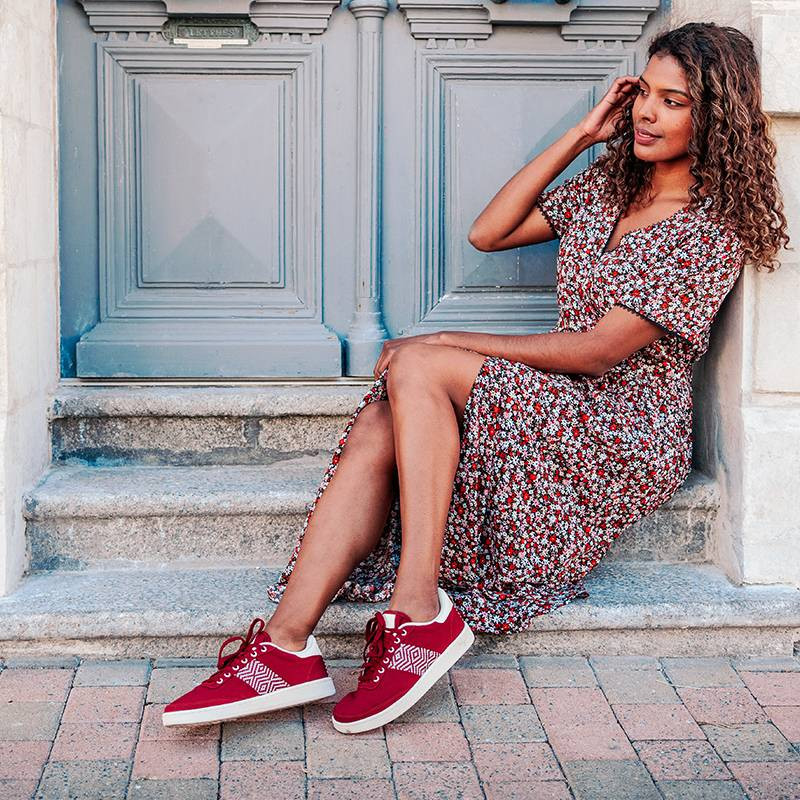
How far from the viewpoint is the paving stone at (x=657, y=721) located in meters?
2.82

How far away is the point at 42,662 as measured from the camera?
3.15 meters

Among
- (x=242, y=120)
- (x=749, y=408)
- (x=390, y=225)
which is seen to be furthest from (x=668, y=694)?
(x=242, y=120)

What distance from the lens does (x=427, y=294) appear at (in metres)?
3.92

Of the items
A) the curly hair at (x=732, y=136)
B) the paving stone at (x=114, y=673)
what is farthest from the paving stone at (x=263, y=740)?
the curly hair at (x=732, y=136)

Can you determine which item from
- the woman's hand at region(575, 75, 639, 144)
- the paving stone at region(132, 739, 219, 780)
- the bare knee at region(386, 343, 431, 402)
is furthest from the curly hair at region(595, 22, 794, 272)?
the paving stone at region(132, 739, 219, 780)

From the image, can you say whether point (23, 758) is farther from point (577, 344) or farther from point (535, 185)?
point (535, 185)

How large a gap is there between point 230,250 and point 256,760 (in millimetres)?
1664

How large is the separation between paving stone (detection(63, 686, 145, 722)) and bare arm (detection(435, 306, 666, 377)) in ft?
3.54

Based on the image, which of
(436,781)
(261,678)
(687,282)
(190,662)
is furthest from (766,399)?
(190,662)

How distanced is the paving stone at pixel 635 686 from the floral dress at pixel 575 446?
0.21 m

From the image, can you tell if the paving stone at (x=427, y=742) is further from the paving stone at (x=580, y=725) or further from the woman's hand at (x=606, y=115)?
the woman's hand at (x=606, y=115)

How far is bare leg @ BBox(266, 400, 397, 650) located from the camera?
9.65 feet

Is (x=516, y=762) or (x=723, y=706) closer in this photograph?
(x=516, y=762)

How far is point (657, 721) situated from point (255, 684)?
880mm
